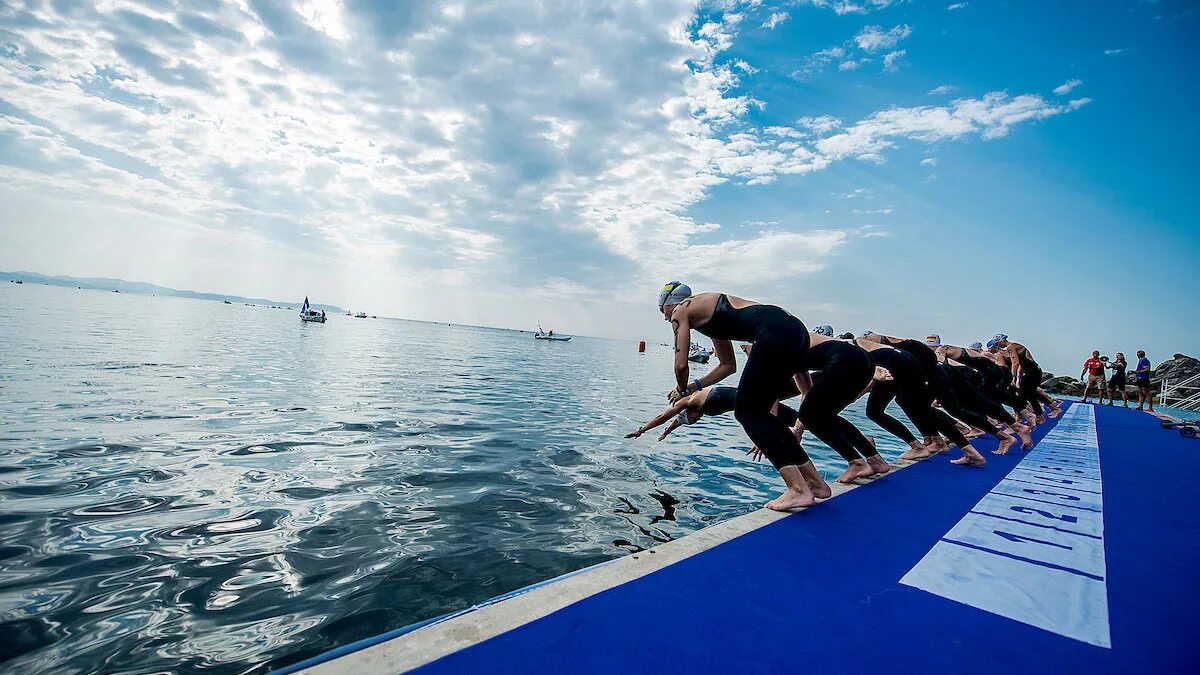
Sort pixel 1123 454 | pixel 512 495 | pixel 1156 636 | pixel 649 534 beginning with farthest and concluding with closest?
pixel 1123 454
pixel 512 495
pixel 649 534
pixel 1156 636

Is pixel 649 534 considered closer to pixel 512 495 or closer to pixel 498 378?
pixel 512 495

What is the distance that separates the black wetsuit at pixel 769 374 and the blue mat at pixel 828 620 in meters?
0.66

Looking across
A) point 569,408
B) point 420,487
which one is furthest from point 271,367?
point 420,487

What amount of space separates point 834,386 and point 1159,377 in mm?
46327

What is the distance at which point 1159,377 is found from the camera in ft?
108

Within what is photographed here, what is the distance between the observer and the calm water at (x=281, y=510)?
2623 mm

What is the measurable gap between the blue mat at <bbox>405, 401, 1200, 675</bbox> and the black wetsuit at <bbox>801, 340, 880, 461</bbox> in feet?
4.80

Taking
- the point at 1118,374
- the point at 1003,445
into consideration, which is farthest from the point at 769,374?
the point at 1118,374

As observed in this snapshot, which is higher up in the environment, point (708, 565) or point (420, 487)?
point (708, 565)

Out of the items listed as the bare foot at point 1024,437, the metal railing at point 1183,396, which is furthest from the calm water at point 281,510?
the metal railing at point 1183,396

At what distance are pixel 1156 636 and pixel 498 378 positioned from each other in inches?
688

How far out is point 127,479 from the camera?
15.7 ft

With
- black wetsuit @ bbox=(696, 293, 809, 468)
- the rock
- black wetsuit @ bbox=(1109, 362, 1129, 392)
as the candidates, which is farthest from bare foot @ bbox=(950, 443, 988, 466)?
the rock

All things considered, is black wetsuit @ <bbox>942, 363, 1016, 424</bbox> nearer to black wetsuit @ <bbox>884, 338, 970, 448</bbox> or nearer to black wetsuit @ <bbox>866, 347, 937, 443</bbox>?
black wetsuit @ <bbox>884, 338, 970, 448</bbox>
